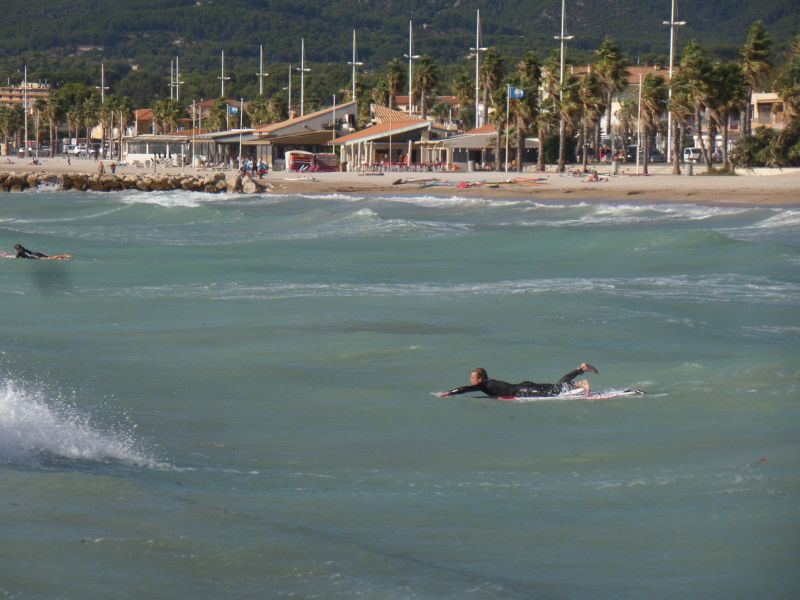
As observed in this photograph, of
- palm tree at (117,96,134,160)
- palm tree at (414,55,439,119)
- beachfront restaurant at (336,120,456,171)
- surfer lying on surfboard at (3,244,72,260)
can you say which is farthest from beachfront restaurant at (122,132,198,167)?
surfer lying on surfboard at (3,244,72,260)

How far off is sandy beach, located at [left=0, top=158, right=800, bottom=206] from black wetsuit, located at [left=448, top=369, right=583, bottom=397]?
101ft

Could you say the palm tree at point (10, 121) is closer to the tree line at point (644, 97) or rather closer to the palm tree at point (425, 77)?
the tree line at point (644, 97)

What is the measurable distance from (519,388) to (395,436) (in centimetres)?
207

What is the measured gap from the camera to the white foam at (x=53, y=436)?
36.5 ft

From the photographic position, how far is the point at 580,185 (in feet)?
174

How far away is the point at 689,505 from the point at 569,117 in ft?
183

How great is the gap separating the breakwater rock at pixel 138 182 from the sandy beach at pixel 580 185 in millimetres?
1690

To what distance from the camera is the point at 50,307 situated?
21266 millimetres

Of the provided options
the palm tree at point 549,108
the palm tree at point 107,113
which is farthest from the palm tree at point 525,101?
the palm tree at point 107,113

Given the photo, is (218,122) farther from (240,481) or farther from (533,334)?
(240,481)

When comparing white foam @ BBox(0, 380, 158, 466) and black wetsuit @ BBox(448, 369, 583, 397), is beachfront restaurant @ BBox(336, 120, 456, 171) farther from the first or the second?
white foam @ BBox(0, 380, 158, 466)

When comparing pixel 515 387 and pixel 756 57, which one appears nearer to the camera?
pixel 515 387

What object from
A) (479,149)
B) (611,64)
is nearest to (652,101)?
A: (611,64)

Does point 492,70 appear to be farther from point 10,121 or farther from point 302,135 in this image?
point 10,121
